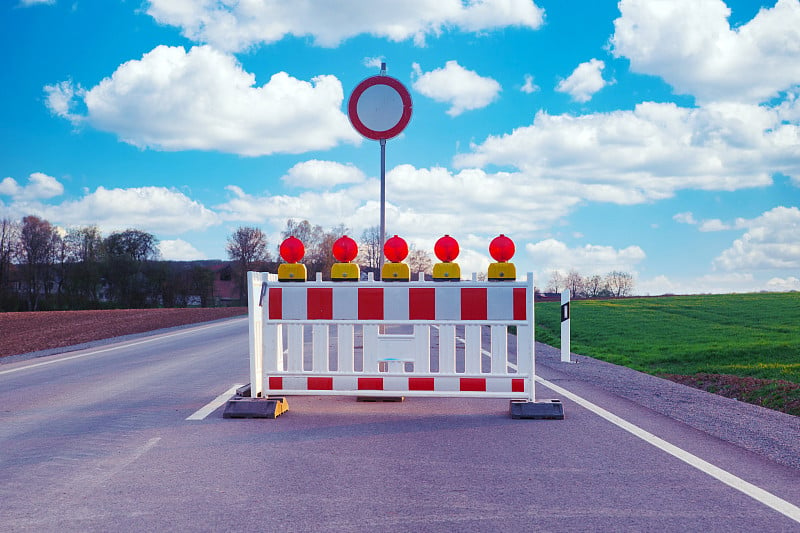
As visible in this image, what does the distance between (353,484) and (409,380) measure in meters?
2.72

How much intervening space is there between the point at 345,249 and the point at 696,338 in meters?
18.2

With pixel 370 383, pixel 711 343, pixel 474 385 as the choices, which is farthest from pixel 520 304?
pixel 711 343

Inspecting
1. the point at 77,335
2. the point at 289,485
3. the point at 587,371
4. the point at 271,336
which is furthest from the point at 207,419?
the point at 77,335

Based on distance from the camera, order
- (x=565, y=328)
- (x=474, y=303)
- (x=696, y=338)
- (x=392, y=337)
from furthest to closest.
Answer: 1. (x=696, y=338)
2. (x=565, y=328)
3. (x=392, y=337)
4. (x=474, y=303)

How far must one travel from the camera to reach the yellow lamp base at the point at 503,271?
6.99 m

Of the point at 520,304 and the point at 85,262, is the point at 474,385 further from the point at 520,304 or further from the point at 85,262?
the point at 85,262

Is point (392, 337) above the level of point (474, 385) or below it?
above

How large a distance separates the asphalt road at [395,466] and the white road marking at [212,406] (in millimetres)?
59

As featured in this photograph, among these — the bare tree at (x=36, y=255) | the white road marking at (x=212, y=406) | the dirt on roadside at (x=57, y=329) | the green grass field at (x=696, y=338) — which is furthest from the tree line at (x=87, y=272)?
the white road marking at (x=212, y=406)

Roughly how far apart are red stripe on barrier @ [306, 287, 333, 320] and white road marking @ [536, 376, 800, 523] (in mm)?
3049

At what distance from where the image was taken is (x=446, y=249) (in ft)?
23.5

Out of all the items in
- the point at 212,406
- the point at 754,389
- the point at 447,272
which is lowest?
the point at 754,389

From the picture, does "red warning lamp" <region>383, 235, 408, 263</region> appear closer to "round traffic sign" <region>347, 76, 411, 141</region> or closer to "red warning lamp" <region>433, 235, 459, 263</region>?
"red warning lamp" <region>433, 235, 459, 263</region>

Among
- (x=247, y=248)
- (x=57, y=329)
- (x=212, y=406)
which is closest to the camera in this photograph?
→ (x=212, y=406)
